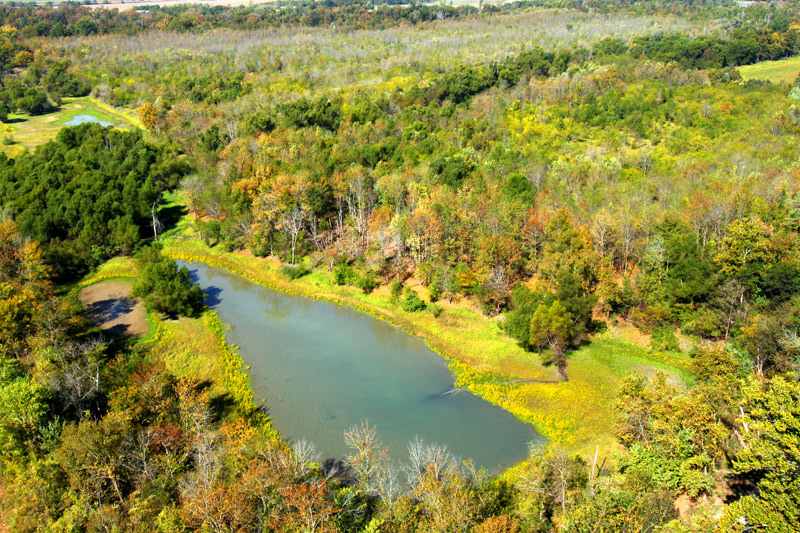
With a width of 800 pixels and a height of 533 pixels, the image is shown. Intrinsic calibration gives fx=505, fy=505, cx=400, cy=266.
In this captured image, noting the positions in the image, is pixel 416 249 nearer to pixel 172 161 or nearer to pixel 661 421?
pixel 661 421

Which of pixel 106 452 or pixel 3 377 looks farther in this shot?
pixel 3 377

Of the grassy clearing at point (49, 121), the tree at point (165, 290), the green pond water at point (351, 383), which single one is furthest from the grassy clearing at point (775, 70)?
the grassy clearing at point (49, 121)

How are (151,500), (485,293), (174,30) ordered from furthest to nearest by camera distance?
(174,30), (485,293), (151,500)

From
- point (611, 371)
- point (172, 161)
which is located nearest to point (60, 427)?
point (611, 371)

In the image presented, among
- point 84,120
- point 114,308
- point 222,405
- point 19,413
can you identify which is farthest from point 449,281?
point 84,120

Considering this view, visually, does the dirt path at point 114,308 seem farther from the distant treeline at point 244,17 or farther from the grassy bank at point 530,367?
the distant treeline at point 244,17

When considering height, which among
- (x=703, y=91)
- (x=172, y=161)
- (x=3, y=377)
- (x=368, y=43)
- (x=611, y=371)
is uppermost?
(x=368, y=43)

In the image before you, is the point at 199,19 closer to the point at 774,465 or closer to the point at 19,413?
the point at 19,413
